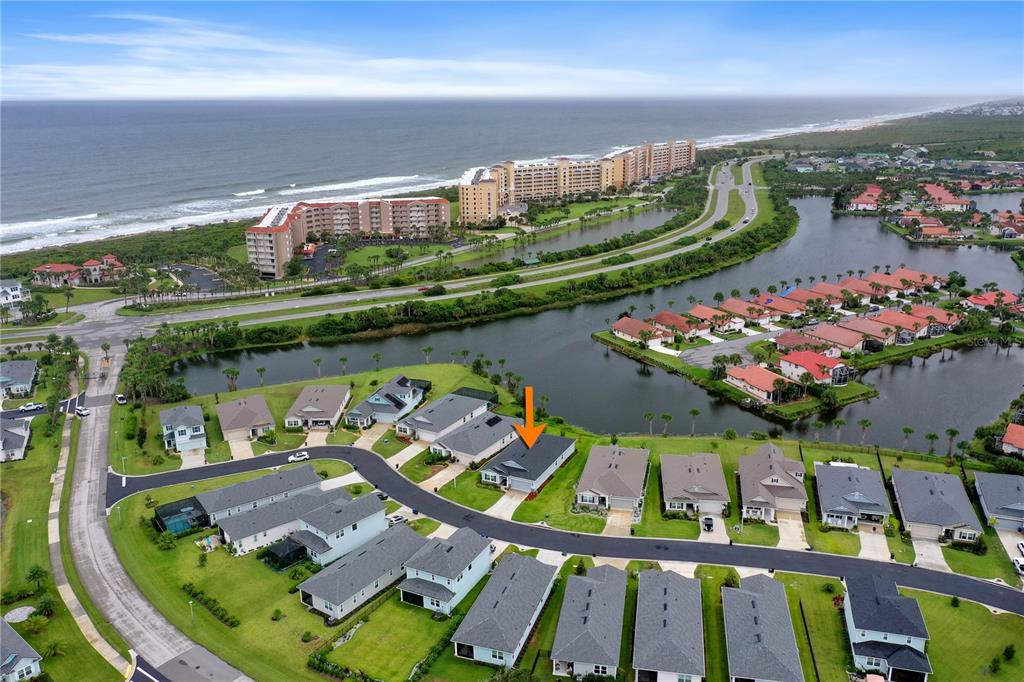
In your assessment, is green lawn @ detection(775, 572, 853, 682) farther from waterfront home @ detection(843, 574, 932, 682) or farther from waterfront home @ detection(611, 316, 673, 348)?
waterfront home @ detection(611, 316, 673, 348)

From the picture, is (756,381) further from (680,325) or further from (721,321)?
(721,321)

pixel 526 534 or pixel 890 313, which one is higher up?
pixel 890 313

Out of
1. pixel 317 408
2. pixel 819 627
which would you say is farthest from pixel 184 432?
pixel 819 627

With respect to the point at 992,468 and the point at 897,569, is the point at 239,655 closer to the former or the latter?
the point at 897,569

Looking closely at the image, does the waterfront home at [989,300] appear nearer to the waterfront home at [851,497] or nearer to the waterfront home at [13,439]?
the waterfront home at [851,497]

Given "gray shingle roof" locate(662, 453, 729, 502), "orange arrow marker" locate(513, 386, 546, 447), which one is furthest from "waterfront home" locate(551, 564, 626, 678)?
"orange arrow marker" locate(513, 386, 546, 447)

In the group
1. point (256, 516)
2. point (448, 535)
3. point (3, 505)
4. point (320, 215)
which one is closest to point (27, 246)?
point (320, 215)
